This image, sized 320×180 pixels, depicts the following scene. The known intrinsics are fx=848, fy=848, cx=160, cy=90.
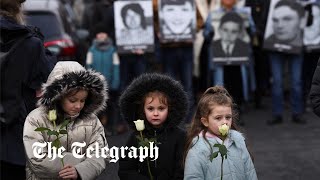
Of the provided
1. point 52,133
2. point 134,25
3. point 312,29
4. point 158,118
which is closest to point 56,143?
point 52,133

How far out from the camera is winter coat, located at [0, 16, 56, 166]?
5047 mm

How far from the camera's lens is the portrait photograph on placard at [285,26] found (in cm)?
1045

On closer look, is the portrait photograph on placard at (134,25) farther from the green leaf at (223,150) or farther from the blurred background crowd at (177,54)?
the green leaf at (223,150)

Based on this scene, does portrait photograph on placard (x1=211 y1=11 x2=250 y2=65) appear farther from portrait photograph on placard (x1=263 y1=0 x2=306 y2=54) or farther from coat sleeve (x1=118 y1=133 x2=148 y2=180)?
coat sleeve (x1=118 y1=133 x2=148 y2=180)

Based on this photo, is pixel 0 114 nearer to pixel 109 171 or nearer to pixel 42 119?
pixel 42 119

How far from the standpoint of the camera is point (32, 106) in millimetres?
5305

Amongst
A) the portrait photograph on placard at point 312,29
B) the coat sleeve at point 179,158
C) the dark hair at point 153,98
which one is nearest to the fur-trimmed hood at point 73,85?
the dark hair at point 153,98

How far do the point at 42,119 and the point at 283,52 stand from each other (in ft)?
19.5

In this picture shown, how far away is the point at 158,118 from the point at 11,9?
112 centimetres

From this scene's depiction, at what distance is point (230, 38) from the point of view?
Result: 10.7 m

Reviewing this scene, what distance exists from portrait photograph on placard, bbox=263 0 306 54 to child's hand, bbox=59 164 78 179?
5.91 m

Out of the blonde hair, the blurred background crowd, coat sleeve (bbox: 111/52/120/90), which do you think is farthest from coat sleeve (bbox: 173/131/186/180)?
coat sleeve (bbox: 111/52/120/90)

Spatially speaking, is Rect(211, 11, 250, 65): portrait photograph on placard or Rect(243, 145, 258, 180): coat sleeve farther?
Rect(211, 11, 250, 65): portrait photograph on placard

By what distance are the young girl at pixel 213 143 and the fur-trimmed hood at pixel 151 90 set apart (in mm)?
125
